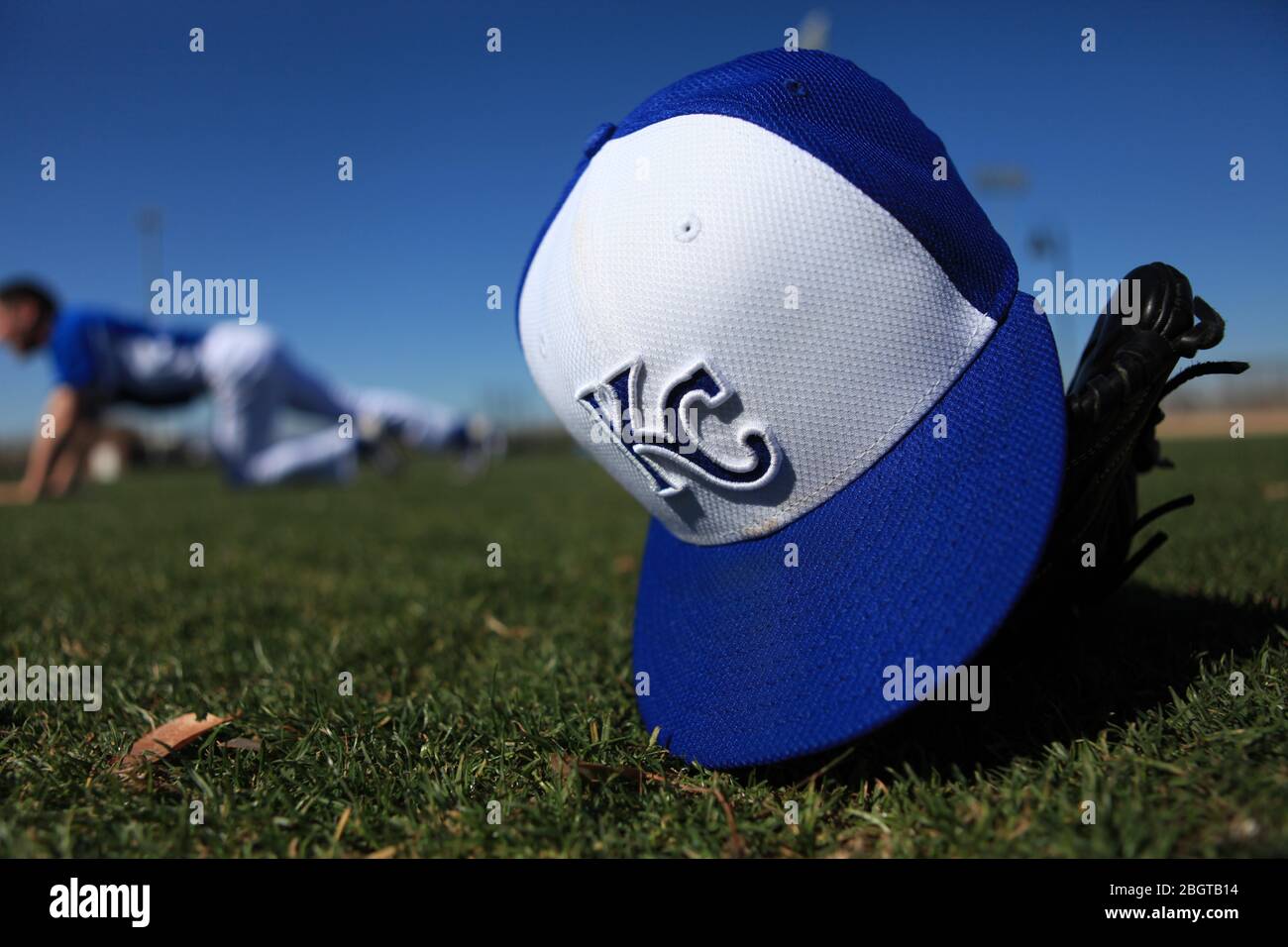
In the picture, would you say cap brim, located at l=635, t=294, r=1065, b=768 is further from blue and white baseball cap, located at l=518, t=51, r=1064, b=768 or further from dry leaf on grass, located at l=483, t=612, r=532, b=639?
dry leaf on grass, located at l=483, t=612, r=532, b=639

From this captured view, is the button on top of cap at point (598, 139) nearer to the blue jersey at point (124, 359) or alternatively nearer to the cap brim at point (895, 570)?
the cap brim at point (895, 570)

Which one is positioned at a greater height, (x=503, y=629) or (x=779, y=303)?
(x=779, y=303)

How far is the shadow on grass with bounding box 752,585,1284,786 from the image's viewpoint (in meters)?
1.42

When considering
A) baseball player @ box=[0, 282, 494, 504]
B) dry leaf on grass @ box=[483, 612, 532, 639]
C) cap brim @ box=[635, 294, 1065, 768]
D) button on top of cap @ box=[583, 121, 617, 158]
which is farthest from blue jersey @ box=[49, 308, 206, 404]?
cap brim @ box=[635, 294, 1065, 768]

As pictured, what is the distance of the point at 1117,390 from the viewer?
4.09 feet

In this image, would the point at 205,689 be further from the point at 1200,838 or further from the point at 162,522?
the point at 162,522

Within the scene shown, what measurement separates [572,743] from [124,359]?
7.29 meters

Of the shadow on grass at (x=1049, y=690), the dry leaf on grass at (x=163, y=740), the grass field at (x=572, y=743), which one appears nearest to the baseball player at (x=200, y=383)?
the grass field at (x=572, y=743)

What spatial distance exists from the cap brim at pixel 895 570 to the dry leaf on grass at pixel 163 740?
98 cm

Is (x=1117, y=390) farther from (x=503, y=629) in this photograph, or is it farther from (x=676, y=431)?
(x=503, y=629)

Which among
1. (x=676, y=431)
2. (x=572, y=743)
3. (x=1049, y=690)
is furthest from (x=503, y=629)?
(x=1049, y=690)

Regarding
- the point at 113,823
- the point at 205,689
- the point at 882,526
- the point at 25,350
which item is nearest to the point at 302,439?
the point at 25,350

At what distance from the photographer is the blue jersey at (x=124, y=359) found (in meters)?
6.95
